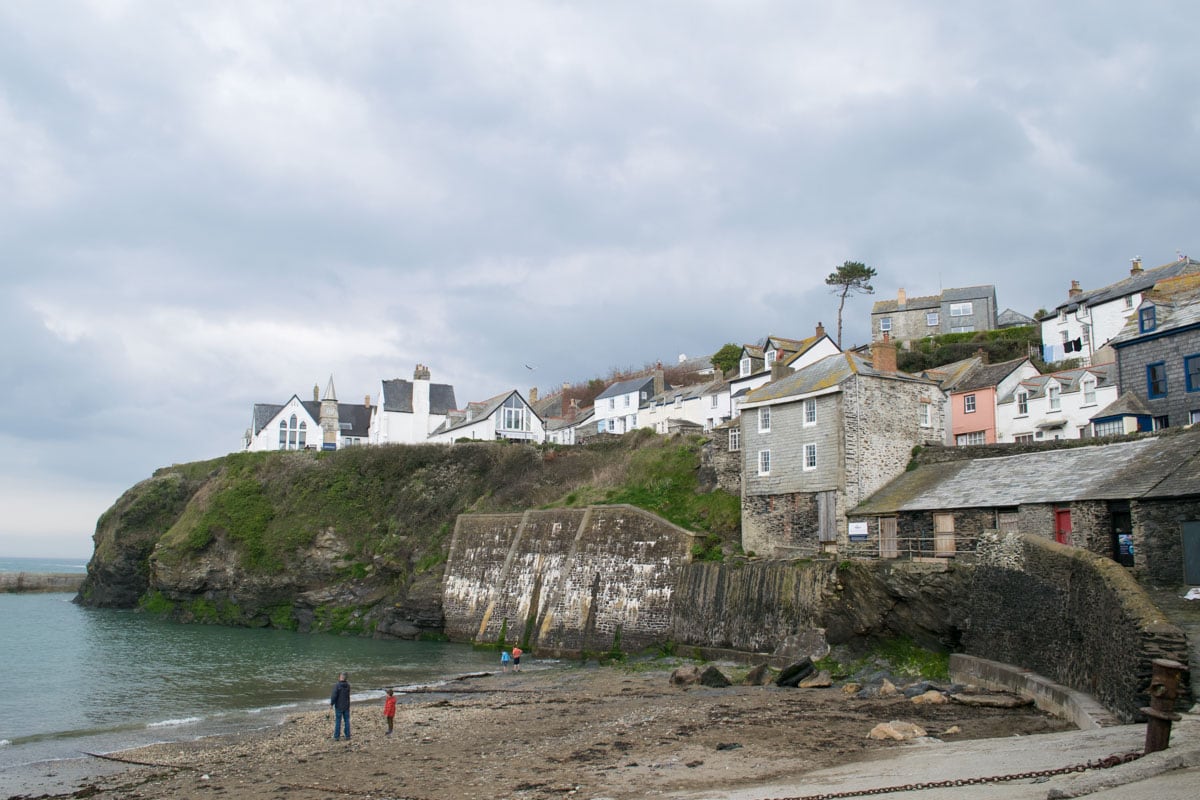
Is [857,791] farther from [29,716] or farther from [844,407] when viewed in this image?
[29,716]

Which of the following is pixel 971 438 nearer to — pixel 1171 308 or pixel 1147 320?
pixel 1147 320

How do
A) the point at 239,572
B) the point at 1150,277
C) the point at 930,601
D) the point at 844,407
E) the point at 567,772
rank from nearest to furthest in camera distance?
the point at 567,772
the point at 930,601
the point at 844,407
the point at 1150,277
the point at 239,572

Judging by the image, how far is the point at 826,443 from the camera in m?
31.9

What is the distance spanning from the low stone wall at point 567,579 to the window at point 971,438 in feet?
50.9

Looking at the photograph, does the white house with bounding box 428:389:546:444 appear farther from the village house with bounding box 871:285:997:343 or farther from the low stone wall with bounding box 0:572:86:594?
the low stone wall with bounding box 0:572:86:594

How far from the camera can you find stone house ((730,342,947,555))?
31.3 metres

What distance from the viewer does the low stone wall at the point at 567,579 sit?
34.6 meters

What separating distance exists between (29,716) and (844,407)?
27476 millimetres

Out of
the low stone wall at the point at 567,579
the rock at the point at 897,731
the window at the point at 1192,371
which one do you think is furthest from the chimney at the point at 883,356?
the rock at the point at 897,731

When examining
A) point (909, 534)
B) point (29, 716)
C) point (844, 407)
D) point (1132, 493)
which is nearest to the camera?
point (1132, 493)

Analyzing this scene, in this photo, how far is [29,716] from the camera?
25.5 meters

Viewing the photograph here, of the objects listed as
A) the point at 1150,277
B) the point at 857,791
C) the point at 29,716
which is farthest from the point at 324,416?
the point at 857,791

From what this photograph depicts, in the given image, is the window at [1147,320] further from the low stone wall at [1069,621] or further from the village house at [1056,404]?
the low stone wall at [1069,621]

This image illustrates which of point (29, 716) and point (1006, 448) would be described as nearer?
point (29, 716)
